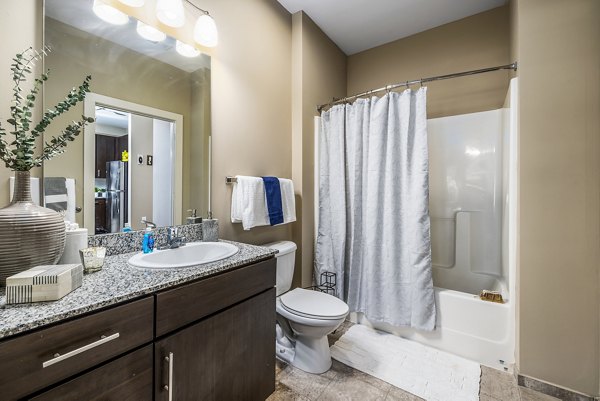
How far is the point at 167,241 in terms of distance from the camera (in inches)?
55.3

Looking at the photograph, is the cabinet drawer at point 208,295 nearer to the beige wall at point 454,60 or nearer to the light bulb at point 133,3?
the light bulb at point 133,3

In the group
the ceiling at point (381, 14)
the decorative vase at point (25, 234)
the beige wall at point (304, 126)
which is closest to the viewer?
the decorative vase at point (25, 234)

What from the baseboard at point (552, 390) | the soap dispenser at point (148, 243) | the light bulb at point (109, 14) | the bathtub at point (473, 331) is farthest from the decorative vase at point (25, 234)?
the baseboard at point (552, 390)

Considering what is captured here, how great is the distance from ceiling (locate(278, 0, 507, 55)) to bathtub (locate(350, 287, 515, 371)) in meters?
2.24

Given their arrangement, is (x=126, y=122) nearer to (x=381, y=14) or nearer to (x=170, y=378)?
(x=170, y=378)

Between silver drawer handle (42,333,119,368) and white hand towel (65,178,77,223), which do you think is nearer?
silver drawer handle (42,333,119,368)

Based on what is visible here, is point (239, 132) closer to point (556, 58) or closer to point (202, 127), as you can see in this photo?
point (202, 127)

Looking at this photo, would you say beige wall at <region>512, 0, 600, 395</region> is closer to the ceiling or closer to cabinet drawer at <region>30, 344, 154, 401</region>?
the ceiling

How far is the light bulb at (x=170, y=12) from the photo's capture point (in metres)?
1.36

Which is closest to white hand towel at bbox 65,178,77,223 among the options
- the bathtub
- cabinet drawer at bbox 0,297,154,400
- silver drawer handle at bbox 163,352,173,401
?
cabinet drawer at bbox 0,297,154,400

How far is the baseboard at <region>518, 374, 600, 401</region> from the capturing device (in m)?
1.37

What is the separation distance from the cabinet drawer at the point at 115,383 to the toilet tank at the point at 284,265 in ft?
3.28

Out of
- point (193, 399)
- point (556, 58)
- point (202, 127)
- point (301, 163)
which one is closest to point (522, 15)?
point (556, 58)

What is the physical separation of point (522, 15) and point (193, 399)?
2440 millimetres
